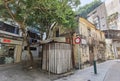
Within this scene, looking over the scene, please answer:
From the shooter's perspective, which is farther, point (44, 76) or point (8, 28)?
point (8, 28)

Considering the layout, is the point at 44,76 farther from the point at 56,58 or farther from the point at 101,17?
the point at 101,17

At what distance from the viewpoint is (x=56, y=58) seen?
1027 cm

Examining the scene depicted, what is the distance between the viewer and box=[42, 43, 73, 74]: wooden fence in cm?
1023

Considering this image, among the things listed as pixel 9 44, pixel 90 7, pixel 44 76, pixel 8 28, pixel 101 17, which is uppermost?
pixel 90 7

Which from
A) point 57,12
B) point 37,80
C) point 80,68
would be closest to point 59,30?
point 80,68

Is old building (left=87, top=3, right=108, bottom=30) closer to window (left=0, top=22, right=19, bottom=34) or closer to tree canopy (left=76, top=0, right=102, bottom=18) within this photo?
tree canopy (left=76, top=0, right=102, bottom=18)

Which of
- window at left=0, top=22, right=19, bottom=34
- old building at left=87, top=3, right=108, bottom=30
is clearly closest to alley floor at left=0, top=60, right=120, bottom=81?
window at left=0, top=22, right=19, bottom=34

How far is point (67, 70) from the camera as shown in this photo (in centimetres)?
1111

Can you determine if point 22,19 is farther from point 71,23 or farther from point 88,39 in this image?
point 88,39

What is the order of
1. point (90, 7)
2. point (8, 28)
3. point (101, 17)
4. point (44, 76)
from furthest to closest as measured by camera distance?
point (90, 7) < point (101, 17) < point (8, 28) < point (44, 76)

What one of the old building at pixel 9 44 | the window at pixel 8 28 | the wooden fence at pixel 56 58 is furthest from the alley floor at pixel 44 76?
the window at pixel 8 28

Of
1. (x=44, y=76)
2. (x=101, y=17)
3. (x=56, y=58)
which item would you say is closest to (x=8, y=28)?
(x=56, y=58)

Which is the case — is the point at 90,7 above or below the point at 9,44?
above

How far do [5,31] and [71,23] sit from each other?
7990 mm
